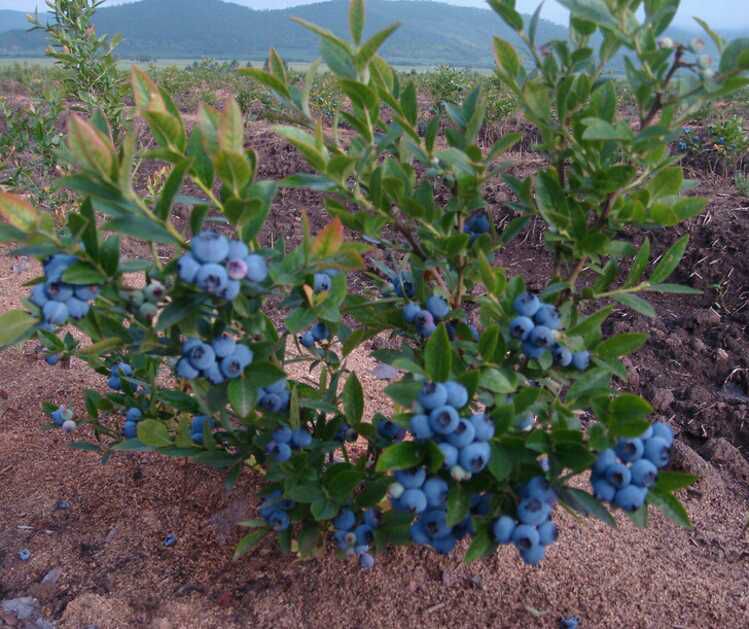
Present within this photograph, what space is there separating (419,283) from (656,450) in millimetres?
615

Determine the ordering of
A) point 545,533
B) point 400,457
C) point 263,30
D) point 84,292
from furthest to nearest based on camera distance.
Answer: point 263,30 → point 545,533 → point 400,457 → point 84,292

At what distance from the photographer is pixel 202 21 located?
117562 millimetres

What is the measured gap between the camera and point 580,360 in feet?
4.58

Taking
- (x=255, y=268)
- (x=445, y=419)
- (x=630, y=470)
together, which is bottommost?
(x=630, y=470)

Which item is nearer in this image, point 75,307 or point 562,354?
point 75,307

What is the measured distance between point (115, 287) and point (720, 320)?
3683 mm

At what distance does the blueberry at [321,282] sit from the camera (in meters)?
1.41

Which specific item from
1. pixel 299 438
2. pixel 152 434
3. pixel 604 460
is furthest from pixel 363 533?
pixel 604 460

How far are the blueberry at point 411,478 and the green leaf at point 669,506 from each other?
0.45 m

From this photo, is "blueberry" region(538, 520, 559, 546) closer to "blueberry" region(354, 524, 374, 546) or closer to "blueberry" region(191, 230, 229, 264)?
"blueberry" region(354, 524, 374, 546)

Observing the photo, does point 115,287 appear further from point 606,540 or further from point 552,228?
point 606,540

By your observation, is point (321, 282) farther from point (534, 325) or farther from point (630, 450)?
point (630, 450)

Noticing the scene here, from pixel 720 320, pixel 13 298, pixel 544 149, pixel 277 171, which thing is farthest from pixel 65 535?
pixel 277 171

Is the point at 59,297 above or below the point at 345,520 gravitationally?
above
